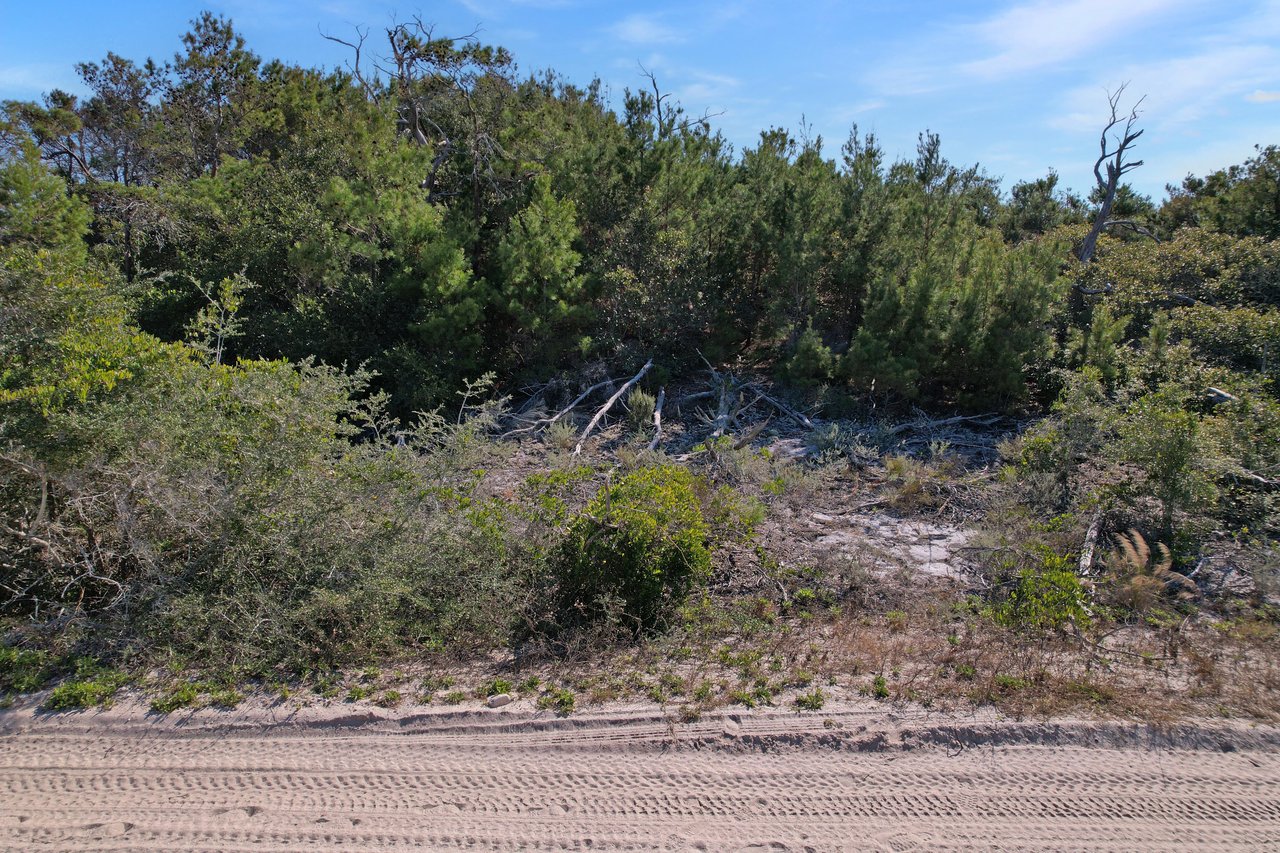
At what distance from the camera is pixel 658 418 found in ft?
35.4

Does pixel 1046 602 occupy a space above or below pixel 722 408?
below

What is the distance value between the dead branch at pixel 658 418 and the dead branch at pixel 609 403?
410mm

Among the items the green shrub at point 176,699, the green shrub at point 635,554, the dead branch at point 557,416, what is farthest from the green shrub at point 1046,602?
the dead branch at point 557,416

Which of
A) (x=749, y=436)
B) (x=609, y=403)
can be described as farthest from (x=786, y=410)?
(x=609, y=403)

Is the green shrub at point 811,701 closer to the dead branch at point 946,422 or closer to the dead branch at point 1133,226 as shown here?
the dead branch at point 946,422

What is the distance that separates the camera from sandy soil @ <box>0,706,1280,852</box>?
12.6ft

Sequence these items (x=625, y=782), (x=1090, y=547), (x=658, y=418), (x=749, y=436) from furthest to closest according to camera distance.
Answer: (x=658, y=418) < (x=749, y=436) < (x=1090, y=547) < (x=625, y=782)

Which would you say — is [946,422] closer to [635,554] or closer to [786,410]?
[786,410]

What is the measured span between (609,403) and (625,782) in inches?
284

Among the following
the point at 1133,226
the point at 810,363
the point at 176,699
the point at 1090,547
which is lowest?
the point at 176,699

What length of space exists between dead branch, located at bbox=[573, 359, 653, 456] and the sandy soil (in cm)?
521

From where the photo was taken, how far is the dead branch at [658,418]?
10031 mm

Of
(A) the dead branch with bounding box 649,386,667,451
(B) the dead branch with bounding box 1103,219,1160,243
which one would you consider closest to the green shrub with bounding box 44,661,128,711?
(A) the dead branch with bounding box 649,386,667,451

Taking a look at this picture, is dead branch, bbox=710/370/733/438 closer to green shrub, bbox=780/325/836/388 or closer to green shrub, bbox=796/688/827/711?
green shrub, bbox=780/325/836/388
